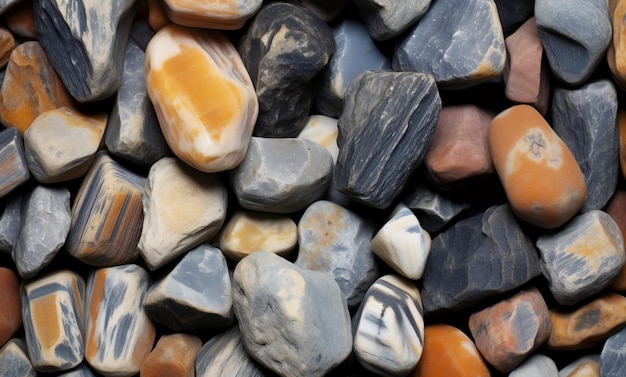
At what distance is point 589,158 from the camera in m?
0.89

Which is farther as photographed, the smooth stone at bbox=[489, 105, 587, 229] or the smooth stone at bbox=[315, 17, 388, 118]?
the smooth stone at bbox=[315, 17, 388, 118]

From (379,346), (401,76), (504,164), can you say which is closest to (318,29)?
(401,76)

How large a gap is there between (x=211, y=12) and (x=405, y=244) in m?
0.32

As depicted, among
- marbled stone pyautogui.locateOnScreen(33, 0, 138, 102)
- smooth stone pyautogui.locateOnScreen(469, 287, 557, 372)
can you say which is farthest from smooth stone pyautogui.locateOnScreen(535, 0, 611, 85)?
marbled stone pyautogui.locateOnScreen(33, 0, 138, 102)

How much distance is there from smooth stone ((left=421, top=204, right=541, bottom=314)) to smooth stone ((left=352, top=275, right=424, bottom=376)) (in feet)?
0.12

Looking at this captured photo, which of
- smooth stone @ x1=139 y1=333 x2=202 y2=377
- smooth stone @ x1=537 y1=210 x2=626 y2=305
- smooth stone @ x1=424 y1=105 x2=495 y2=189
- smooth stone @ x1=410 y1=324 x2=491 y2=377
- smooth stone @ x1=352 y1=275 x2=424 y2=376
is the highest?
smooth stone @ x1=424 y1=105 x2=495 y2=189

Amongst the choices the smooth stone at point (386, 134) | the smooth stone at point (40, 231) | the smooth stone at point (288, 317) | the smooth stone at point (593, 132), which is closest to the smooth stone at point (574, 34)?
the smooth stone at point (593, 132)

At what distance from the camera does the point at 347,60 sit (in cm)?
94

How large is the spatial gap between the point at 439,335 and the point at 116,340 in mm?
372

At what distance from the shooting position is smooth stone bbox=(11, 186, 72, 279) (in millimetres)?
896

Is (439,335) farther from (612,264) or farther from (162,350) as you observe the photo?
(162,350)

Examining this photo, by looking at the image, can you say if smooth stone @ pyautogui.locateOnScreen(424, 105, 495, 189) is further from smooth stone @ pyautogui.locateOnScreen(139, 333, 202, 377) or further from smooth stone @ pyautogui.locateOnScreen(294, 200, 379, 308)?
smooth stone @ pyautogui.locateOnScreen(139, 333, 202, 377)

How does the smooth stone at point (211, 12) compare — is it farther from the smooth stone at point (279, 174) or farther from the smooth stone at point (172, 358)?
the smooth stone at point (172, 358)

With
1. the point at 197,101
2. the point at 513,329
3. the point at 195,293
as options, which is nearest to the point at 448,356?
the point at 513,329
